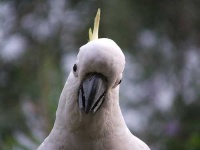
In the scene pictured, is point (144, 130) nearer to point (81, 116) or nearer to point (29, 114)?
point (29, 114)

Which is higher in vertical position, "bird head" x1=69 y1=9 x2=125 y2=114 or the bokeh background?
the bokeh background

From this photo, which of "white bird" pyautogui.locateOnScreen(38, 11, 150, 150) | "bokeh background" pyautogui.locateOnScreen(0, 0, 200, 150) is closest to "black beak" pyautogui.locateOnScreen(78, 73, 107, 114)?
"white bird" pyautogui.locateOnScreen(38, 11, 150, 150)

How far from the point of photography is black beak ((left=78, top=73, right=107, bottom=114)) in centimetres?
143

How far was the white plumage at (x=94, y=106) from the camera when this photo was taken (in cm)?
143

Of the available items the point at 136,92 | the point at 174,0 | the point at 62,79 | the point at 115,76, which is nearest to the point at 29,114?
the point at 62,79

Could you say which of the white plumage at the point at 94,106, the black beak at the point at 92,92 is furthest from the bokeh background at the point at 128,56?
the black beak at the point at 92,92

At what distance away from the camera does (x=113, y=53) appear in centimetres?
142

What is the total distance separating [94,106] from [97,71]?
10 cm

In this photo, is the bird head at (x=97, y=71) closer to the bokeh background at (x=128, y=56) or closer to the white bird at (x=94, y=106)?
the white bird at (x=94, y=106)

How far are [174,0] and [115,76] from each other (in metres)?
1.95

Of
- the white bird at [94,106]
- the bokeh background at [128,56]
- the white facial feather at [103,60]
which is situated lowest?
the white bird at [94,106]

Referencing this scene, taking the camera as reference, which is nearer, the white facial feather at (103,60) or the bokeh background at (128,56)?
the white facial feather at (103,60)

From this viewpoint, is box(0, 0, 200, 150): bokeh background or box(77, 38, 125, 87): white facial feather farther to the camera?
box(0, 0, 200, 150): bokeh background

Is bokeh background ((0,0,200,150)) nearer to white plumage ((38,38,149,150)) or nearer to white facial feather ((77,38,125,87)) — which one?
white plumage ((38,38,149,150))
